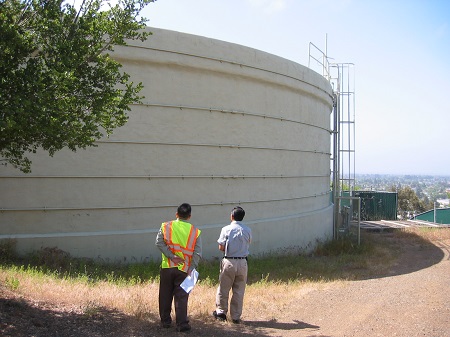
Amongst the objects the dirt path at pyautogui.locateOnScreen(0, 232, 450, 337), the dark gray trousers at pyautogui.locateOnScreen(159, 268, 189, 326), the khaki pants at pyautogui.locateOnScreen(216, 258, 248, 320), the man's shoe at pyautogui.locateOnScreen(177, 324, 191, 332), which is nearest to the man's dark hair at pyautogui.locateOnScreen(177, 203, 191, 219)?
the dark gray trousers at pyautogui.locateOnScreen(159, 268, 189, 326)

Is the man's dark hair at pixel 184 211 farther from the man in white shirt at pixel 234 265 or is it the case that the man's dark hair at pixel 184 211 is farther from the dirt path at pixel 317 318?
the dirt path at pixel 317 318

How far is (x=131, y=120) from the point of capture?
11711mm

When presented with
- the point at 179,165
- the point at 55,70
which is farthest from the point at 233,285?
the point at 179,165

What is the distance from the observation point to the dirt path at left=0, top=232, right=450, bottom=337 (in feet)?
19.2

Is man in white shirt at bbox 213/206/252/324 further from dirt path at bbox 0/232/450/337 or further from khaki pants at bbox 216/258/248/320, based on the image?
dirt path at bbox 0/232/450/337

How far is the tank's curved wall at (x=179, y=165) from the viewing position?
10.9 metres

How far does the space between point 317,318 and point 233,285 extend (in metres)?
1.47

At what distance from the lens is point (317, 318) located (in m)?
7.26

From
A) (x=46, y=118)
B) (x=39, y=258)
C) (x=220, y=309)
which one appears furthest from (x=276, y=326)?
(x=39, y=258)

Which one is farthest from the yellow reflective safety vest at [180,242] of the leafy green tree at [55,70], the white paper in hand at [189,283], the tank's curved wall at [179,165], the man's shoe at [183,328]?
the tank's curved wall at [179,165]

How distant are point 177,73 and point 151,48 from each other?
976 mm

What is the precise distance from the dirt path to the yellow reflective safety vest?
2.79 feet

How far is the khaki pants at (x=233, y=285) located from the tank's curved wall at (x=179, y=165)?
17.0 feet

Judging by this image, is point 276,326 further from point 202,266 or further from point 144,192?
point 144,192
